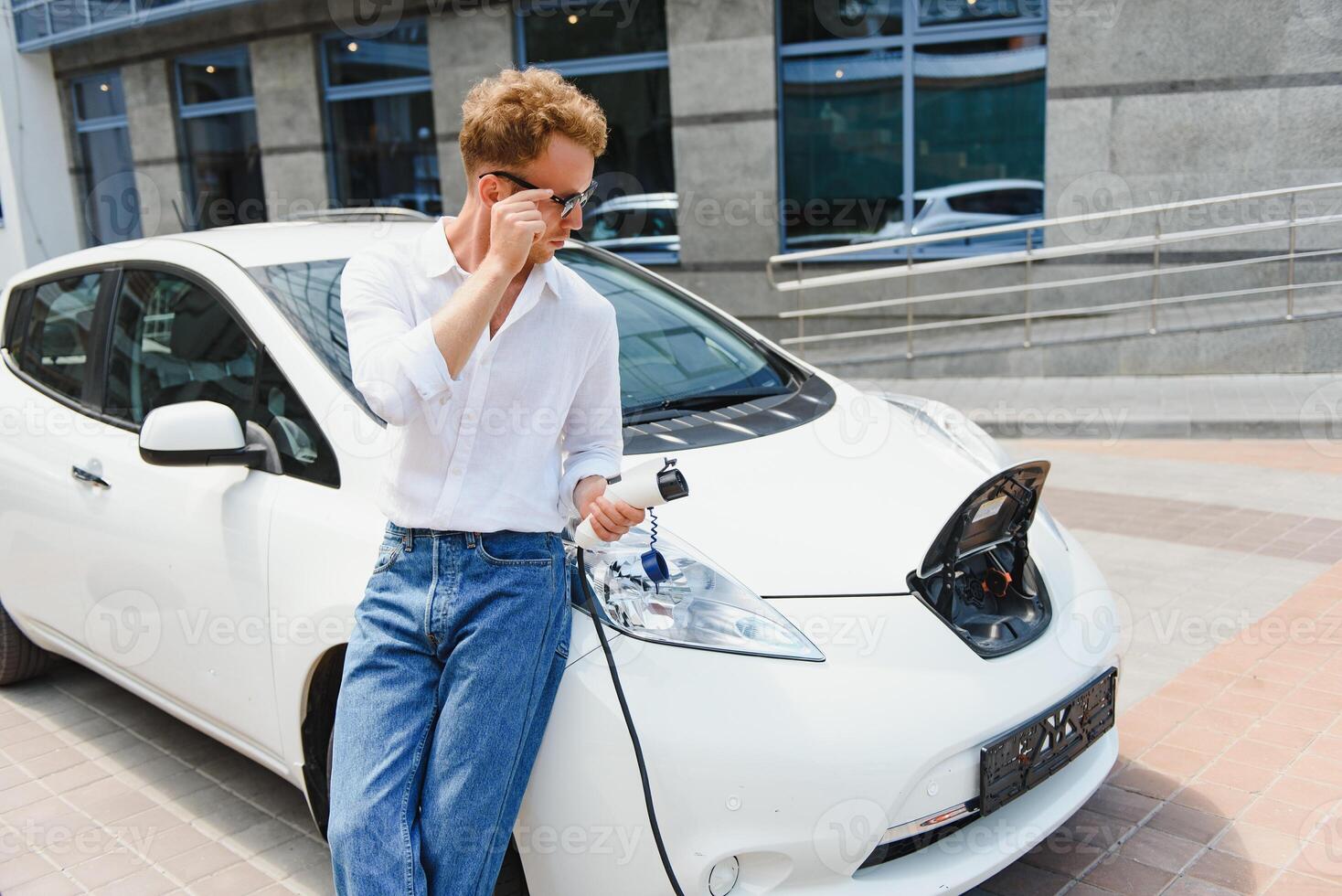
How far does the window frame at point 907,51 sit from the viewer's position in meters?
10.1

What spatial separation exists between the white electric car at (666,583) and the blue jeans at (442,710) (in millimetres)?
117

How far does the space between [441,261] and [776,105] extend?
919 centimetres

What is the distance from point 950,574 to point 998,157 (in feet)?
27.8

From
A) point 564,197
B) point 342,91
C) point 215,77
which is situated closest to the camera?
point 564,197

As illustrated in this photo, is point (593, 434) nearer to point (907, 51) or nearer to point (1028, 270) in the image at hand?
point (1028, 270)

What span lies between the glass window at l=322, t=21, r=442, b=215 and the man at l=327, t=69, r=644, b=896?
11.3 m

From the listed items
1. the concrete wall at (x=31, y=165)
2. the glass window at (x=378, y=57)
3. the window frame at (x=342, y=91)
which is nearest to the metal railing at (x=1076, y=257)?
the window frame at (x=342, y=91)

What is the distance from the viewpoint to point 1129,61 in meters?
9.36

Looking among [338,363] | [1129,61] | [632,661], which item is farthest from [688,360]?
[1129,61]

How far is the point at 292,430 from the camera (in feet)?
9.43

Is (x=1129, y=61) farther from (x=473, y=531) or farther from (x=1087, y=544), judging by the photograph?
(x=473, y=531)

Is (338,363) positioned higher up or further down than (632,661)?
higher up

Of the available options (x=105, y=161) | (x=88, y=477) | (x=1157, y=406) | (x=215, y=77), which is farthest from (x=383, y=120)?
(x=88, y=477)

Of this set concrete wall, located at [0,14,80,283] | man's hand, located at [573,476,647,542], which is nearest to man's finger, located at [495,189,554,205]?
man's hand, located at [573,476,647,542]
